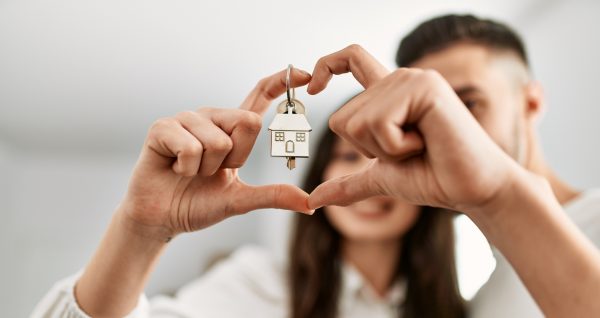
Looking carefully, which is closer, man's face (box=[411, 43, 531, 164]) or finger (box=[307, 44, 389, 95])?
finger (box=[307, 44, 389, 95])

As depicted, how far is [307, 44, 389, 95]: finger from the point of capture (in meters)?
0.54

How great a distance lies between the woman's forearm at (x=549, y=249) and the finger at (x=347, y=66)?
210mm

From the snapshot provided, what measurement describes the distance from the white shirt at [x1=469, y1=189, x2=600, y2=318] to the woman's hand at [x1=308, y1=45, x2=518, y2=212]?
0.55 m

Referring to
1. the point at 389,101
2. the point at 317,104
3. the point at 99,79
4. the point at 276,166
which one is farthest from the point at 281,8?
the point at 276,166

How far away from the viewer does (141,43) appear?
175 centimetres

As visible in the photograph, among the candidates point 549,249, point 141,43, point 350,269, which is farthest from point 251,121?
point 141,43

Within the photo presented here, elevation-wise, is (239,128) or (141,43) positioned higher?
(141,43)

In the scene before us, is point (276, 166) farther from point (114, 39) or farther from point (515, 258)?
point (515, 258)

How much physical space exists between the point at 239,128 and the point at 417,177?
0.23 m

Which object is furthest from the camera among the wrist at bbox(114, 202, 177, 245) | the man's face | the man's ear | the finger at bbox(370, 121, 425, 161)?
the man's ear

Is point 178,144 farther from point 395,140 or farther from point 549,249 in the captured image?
point 549,249

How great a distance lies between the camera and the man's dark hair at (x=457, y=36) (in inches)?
47.6

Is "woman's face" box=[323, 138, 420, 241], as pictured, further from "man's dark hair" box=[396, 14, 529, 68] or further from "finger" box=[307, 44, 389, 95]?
"finger" box=[307, 44, 389, 95]

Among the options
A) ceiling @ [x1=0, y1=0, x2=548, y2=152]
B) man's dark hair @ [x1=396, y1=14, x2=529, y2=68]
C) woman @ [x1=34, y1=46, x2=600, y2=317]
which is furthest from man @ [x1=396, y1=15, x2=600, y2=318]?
woman @ [x1=34, y1=46, x2=600, y2=317]
